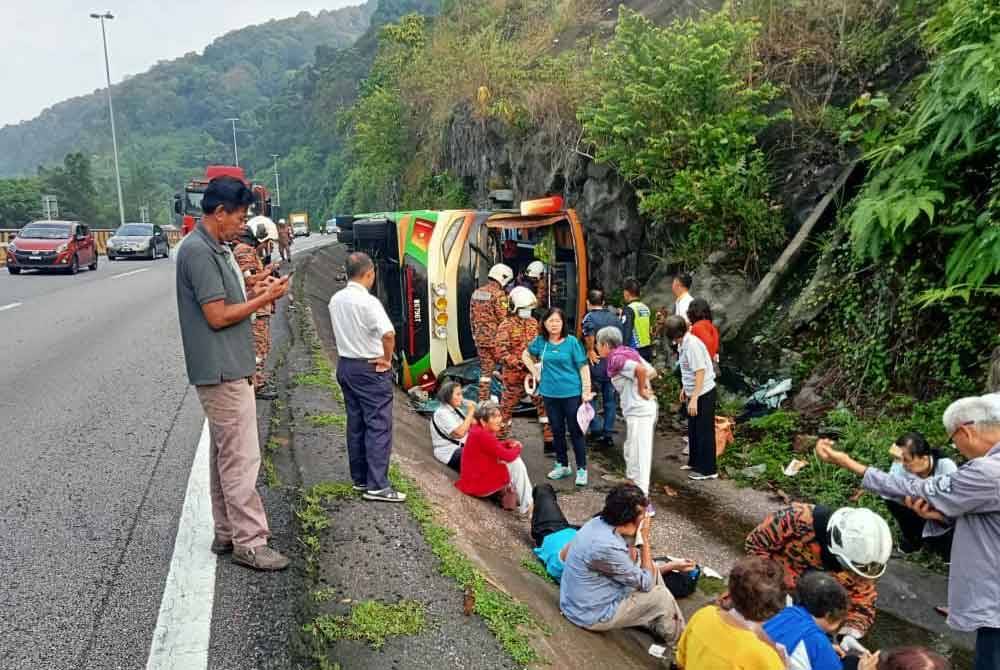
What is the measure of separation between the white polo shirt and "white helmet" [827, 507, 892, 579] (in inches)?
111

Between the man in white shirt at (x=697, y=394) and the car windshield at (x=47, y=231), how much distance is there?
65.3ft

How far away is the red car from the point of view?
66.2 ft

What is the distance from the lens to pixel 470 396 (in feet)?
31.3

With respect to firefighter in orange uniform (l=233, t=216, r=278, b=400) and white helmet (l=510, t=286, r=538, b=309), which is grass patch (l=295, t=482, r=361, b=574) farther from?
white helmet (l=510, t=286, r=538, b=309)

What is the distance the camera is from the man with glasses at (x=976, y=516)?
10.6 ft

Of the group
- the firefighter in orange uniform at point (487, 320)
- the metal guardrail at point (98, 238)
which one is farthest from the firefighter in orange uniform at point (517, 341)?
the metal guardrail at point (98, 238)

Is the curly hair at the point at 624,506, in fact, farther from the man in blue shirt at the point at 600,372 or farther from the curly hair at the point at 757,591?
the man in blue shirt at the point at 600,372

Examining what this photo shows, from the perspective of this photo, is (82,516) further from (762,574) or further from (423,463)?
(762,574)

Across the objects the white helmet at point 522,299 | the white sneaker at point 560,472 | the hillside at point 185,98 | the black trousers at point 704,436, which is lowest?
the white sneaker at point 560,472

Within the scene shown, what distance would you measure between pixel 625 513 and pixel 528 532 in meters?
1.91

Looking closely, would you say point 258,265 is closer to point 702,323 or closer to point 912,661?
point 702,323

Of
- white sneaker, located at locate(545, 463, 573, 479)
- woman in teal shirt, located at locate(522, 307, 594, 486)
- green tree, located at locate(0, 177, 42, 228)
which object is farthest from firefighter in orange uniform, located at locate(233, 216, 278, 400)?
green tree, located at locate(0, 177, 42, 228)

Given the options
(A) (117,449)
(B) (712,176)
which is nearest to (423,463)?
(A) (117,449)

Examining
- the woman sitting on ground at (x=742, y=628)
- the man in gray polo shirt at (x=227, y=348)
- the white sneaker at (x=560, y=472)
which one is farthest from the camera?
the white sneaker at (x=560, y=472)
